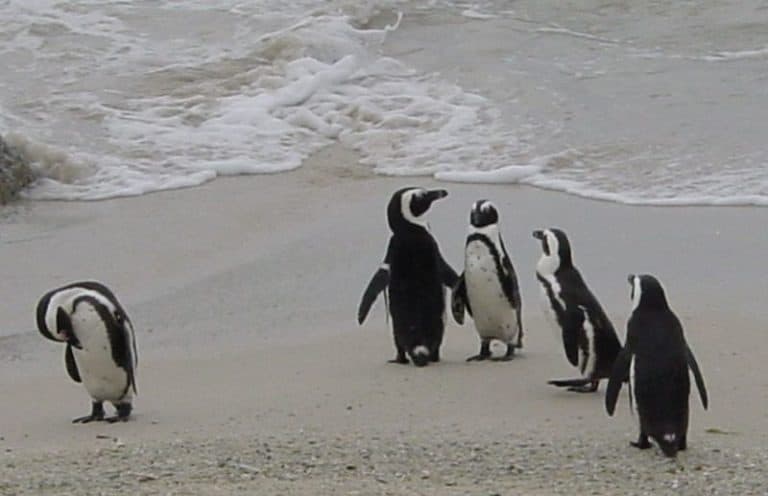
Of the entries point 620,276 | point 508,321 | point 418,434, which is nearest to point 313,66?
point 620,276

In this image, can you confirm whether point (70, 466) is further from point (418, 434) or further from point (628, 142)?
point (628, 142)

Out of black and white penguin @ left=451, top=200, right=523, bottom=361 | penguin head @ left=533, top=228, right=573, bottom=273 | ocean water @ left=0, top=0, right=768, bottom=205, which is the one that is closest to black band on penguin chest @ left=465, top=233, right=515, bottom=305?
black and white penguin @ left=451, top=200, right=523, bottom=361

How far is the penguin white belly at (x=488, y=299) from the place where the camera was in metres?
7.06

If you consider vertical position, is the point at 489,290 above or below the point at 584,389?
above

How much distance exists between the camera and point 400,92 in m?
14.2

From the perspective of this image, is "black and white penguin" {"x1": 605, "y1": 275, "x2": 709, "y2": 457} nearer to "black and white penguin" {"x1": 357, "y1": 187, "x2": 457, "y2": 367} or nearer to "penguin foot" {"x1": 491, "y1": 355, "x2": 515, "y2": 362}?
"penguin foot" {"x1": 491, "y1": 355, "x2": 515, "y2": 362}

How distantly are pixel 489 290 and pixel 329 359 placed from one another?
76 cm

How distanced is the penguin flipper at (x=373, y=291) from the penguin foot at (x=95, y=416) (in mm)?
1234

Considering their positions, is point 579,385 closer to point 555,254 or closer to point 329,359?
point 555,254

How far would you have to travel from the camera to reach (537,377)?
22.0 feet

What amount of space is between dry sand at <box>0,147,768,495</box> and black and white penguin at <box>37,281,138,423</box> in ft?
0.59

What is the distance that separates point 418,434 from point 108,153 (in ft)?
23.6

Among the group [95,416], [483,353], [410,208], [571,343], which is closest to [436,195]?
[410,208]

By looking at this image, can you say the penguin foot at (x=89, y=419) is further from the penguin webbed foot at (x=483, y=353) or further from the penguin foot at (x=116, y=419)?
the penguin webbed foot at (x=483, y=353)
